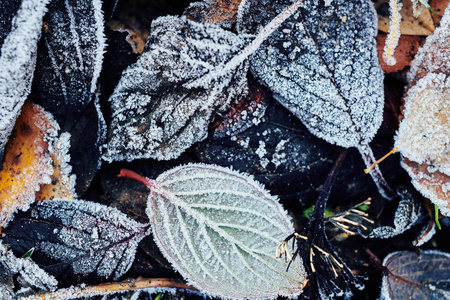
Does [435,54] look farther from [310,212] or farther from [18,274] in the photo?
[18,274]

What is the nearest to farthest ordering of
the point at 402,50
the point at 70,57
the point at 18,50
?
the point at 18,50
the point at 70,57
the point at 402,50

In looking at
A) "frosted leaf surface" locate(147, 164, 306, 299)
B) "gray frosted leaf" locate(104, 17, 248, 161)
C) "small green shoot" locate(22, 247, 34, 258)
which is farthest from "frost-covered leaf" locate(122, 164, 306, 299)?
"small green shoot" locate(22, 247, 34, 258)

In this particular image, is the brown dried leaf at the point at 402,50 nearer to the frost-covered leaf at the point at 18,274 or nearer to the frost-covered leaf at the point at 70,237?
the frost-covered leaf at the point at 70,237

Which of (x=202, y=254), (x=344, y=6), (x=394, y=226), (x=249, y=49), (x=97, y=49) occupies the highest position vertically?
(x=344, y=6)

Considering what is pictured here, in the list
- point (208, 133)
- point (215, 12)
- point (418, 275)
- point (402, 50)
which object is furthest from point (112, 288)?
point (402, 50)

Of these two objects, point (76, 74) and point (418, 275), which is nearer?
point (76, 74)

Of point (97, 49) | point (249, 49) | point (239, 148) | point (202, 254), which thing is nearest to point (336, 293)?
point (202, 254)

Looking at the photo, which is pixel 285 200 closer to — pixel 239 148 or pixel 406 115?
pixel 239 148
